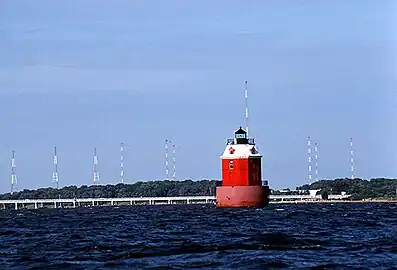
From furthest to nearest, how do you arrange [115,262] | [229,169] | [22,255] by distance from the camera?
1. [229,169]
2. [22,255]
3. [115,262]

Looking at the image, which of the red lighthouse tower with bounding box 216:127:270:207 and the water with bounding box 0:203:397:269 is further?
the red lighthouse tower with bounding box 216:127:270:207

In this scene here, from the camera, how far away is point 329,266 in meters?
39.1

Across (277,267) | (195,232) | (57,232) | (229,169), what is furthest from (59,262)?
(229,169)

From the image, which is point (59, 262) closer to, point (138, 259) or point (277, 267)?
point (138, 259)

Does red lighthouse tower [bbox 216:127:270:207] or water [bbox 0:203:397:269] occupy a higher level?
red lighthouse tower [bbox 216:127:270:207]

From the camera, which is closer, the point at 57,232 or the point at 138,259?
the point at 138,259

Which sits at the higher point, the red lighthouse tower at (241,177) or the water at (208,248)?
the red lighthouse tower at (241,177)

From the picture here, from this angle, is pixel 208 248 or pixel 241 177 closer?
pixel 208 248

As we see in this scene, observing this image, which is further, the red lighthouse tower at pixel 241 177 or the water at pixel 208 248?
the red lighthouse tower at pixel 241 177

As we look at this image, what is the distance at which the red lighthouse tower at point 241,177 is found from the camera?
115750 millimetres

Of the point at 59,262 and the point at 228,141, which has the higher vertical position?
the point at 228,141

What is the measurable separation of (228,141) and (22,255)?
242 feet

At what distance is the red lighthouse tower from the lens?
115750mm

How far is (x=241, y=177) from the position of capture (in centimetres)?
11644
